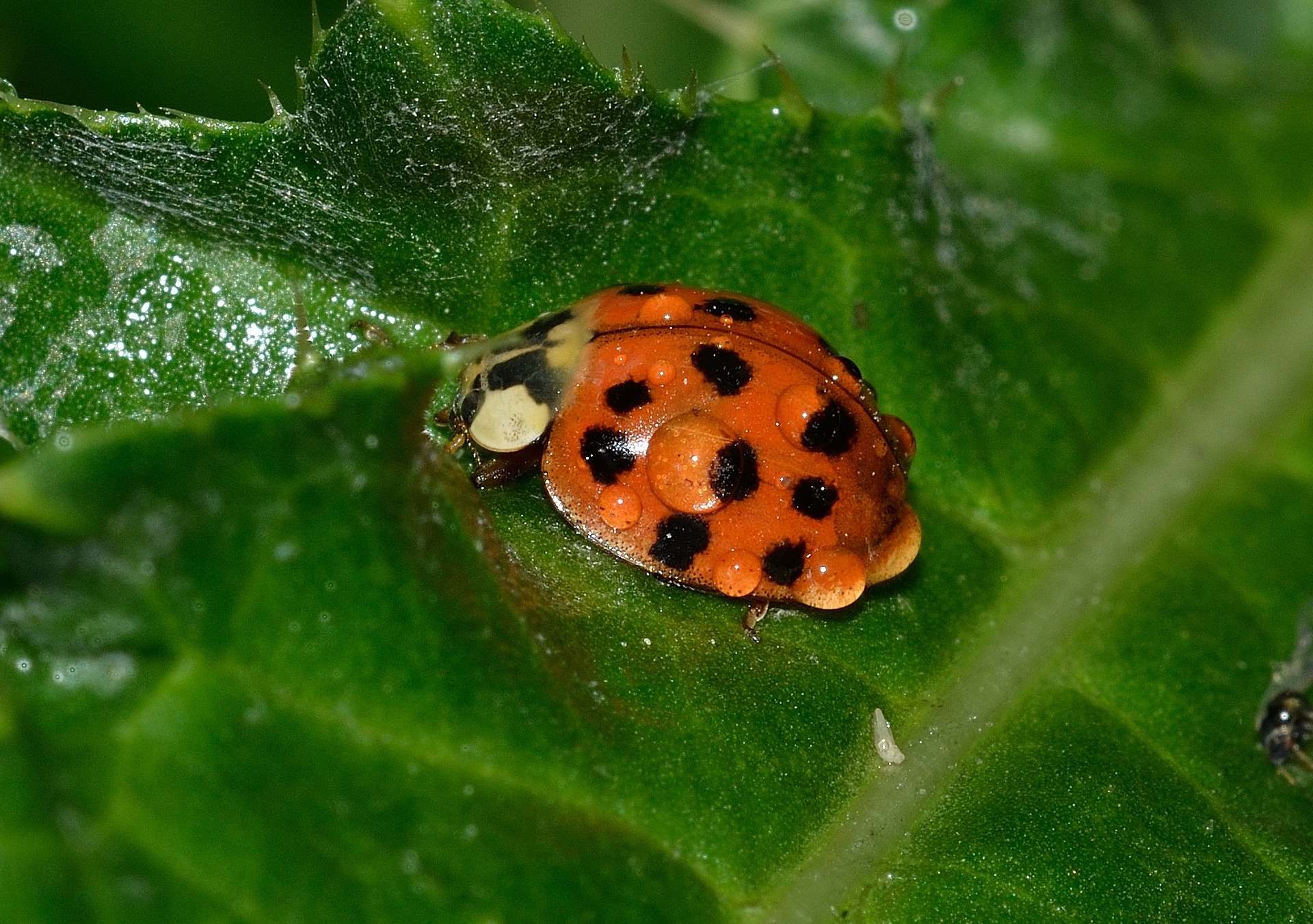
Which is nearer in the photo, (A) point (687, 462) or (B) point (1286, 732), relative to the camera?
(A) point (687, 462)

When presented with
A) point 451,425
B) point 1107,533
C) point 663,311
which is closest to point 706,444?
point 663,311

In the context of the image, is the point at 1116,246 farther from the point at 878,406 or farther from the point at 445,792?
the point at 445,792

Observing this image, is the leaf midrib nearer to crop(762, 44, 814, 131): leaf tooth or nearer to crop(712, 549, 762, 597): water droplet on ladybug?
crop(712, 549, 762, 597): water droplet on ladybug

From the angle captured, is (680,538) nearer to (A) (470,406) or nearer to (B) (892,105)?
(A) (470,406)

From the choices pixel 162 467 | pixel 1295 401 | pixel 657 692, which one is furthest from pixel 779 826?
pixel 1295 401

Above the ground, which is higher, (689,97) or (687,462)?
(689,97)

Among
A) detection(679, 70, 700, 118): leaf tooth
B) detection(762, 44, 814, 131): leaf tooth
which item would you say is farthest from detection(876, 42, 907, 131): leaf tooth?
detection(679, 70, 700, 118): leaf tooth
